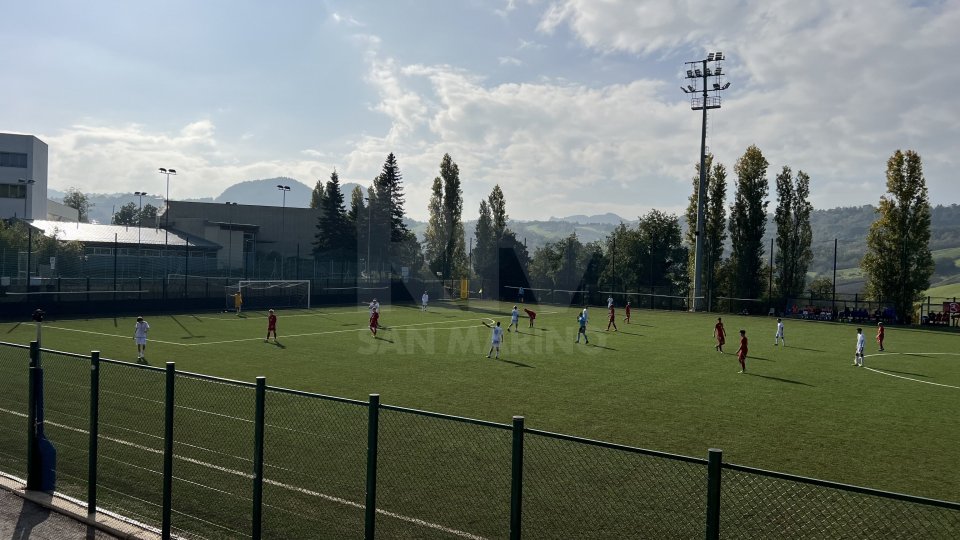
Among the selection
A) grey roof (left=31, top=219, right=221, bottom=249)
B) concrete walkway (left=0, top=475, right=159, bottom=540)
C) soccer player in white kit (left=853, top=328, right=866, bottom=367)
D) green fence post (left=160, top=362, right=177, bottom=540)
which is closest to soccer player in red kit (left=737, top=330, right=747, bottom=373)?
soccer player in white kit (left=853, top=328, right=866, bottom=367)

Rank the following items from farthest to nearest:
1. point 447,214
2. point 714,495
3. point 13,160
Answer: point 447,214
point 13,160
point 714,495

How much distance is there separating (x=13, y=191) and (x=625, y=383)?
86388 millimetres

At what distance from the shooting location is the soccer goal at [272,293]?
5150 cm

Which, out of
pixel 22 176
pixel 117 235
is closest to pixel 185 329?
pixel 117 235

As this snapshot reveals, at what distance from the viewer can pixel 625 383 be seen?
21109 millimetres

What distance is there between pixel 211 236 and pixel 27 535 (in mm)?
77922

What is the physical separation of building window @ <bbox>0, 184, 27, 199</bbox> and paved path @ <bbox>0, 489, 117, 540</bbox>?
8757cm

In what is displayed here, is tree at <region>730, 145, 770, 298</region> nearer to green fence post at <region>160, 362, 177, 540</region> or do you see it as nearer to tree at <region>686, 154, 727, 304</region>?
tree at <region>686, 154, 727, 304</region>

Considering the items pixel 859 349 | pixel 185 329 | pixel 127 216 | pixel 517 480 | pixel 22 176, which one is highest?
pixel 127 216

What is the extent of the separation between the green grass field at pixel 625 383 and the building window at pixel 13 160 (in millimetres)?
59773

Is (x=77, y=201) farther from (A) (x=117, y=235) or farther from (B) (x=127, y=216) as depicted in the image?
(A) (x=117, y=235)

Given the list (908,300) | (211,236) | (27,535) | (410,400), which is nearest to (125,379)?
(410,400)

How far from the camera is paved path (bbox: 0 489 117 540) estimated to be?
26.6ft

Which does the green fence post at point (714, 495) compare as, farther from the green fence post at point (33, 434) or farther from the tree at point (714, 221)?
the tree at point (714, 221)
